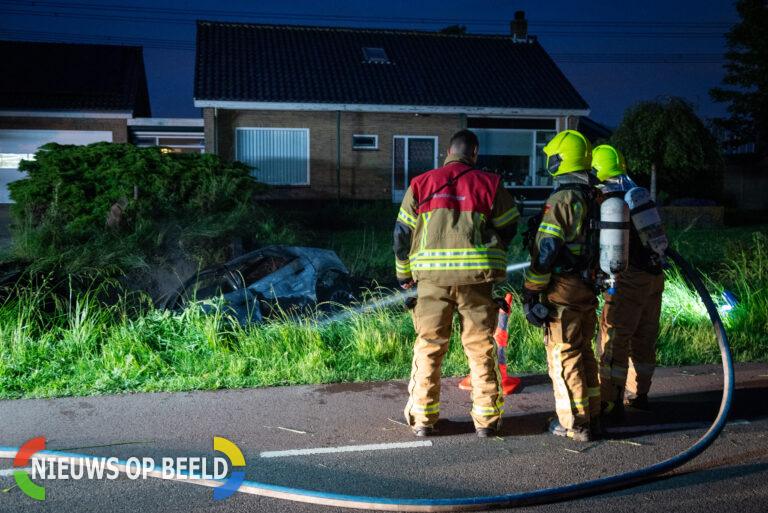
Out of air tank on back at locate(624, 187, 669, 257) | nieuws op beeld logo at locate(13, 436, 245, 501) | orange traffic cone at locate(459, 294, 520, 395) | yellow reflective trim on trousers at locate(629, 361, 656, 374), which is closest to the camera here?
nieuws op beeld logo at locate(13, 436, 245, 501)

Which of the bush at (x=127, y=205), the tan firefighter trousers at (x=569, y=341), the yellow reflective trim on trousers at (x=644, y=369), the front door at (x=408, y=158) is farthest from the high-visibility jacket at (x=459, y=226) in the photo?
the front door at (x=408, y=158)

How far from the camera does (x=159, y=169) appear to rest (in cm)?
1161

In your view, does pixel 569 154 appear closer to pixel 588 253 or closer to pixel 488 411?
pixel 588 253

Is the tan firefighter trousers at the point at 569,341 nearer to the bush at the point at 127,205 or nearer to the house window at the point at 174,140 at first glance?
the bush at the point at 127,205

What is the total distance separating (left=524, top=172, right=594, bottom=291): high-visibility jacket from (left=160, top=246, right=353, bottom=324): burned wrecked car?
11.0 feet

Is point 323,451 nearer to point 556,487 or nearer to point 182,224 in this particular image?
point 556,487

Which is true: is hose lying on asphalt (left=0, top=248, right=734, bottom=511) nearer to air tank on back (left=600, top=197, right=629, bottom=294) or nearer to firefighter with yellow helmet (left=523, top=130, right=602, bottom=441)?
firefighter with yellow helmet (left=523, top=130, right=602, bottom=441)

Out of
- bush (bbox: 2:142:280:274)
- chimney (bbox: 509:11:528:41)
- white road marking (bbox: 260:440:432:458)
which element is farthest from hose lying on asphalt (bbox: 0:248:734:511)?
chimney (bbox: 509:11:528:41)

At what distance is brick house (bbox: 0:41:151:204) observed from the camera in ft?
70.9

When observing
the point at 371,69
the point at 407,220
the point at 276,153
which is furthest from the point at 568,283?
the point at 371,69

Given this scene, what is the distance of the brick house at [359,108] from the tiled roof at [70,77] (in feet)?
12.2

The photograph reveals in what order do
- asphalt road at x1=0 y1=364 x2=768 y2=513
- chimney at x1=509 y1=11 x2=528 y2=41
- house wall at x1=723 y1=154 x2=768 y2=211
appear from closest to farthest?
asphalt road at x1=0 y1=364 x2=768 y2=513 < chimney at x1=509 y1=11 x2=528 y2=41 < house wall at x1=723 y1=154 x2=768 y2=211

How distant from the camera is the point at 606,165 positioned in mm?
4578

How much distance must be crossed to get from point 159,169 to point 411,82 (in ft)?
37.3
